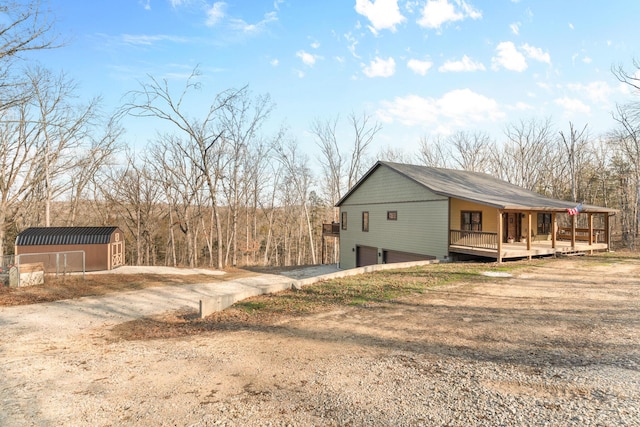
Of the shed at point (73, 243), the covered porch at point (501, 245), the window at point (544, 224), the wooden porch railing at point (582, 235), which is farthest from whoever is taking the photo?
the window at point (544, 224)

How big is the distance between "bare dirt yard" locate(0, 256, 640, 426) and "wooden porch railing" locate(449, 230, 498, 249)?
6.56 metres

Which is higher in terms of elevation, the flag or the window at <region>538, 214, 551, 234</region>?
the flag

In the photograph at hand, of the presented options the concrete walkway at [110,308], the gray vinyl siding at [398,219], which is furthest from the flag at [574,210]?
the concrete walkway at [110,308]

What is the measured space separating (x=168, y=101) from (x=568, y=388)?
20.1 metres

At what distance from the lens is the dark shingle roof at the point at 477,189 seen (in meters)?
14.9

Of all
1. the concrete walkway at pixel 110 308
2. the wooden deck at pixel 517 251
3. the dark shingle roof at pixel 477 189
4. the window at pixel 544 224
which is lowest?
the concrete walkway at pixel 110 308

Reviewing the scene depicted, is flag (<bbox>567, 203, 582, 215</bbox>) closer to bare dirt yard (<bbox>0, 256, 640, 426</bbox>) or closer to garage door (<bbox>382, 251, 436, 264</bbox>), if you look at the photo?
garage door (<bbox>382, 251, 436, 264</bbox>)

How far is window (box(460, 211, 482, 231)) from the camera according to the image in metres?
16.8

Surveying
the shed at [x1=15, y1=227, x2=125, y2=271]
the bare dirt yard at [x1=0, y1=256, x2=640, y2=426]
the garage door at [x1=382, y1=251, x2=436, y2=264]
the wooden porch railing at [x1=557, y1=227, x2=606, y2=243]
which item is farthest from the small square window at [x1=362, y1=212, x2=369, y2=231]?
the shed at [x1=15, y1=227, x2=125, y2=271]

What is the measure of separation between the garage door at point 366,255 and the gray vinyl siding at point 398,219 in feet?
1.22

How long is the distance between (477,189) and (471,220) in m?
2.27

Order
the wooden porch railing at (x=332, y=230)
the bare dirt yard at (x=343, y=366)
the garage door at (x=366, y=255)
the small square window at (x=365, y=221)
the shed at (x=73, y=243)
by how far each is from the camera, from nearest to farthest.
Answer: the bare dirt yard at (x=343, y=366) < the shed at (x=73, y=243) < the garage door at (x=366, y=255) < the small square window at (x=365, y=221) < the wooden porch railing at (x=332, y=230)

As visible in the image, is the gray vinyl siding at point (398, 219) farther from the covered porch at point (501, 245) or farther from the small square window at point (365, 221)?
the covered porch at point (501, 245)

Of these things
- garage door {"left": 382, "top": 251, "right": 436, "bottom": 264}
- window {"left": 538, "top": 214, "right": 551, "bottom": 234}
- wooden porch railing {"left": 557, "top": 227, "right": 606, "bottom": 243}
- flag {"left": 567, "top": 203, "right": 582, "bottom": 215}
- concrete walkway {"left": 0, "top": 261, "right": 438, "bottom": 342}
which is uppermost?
flag {"left": 567, "top": 203, "right": 582, "bottom": 215}
